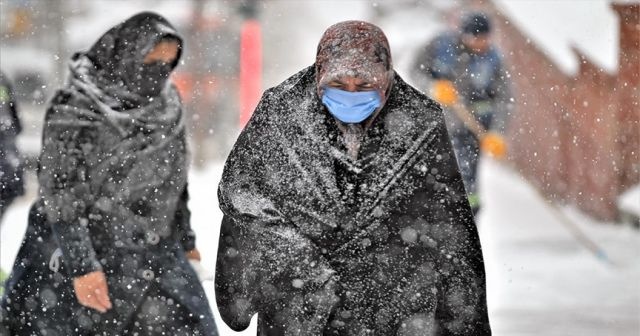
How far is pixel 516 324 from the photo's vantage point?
8.04 metres

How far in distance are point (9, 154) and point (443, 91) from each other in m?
2.54

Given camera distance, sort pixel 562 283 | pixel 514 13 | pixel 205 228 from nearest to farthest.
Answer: pixel 562 283, pixel 205 228, pixel 514 13

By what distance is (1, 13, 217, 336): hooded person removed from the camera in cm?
522

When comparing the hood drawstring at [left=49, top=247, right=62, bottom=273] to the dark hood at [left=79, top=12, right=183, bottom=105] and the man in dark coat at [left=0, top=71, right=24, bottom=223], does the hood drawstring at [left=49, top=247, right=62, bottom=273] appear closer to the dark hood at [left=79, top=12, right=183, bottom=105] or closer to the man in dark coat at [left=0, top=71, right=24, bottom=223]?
the dark hood at [left=79, top=12, right=183, bottom=105]

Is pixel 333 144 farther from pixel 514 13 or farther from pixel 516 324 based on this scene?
pixel 514 13

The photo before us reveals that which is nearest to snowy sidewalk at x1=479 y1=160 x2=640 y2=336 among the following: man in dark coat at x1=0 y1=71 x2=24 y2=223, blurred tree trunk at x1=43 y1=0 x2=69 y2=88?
man in dark coat at x1=0 y1=71 x2=24 y2=223

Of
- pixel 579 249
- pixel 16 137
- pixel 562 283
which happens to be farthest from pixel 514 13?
pixel 16 137

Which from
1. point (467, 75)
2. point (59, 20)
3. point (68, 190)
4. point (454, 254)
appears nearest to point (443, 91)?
point (467, 75)

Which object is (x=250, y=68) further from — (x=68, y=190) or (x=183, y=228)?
(x=68, y=190)

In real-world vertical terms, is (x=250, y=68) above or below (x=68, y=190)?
Answer: below

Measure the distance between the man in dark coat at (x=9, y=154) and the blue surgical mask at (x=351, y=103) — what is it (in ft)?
10.2

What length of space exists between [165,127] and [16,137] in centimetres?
162

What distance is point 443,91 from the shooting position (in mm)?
8250

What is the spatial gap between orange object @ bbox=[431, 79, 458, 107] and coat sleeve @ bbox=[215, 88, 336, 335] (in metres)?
4.14
